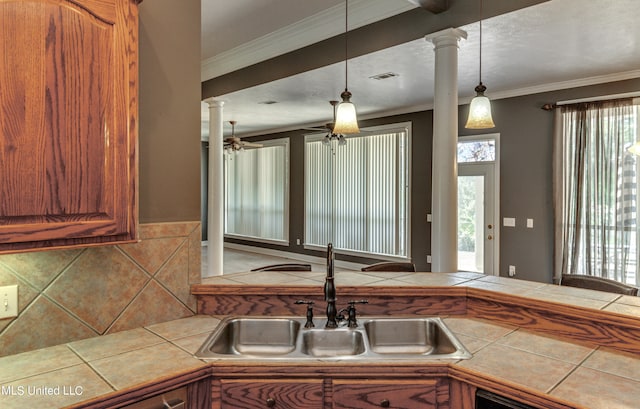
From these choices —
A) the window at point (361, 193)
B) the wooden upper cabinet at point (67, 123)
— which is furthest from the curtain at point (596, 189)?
the wooden upper cabinet at point (67, 123)

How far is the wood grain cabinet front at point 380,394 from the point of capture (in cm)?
143

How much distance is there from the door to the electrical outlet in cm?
545

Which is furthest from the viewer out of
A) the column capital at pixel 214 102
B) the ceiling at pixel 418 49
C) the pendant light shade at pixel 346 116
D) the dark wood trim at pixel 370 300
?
the column capital at pixel 214 102

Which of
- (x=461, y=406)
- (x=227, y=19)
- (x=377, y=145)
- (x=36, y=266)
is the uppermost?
(x=227, y=19)

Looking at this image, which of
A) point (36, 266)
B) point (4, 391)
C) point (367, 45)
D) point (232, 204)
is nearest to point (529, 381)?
point (4, 391)

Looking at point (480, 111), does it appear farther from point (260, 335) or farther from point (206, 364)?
point (206, 364)

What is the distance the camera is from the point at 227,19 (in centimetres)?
406

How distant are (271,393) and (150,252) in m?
0.85

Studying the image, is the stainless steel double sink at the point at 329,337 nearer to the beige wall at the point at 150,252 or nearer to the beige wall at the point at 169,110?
the beige wall at the point at 150,252

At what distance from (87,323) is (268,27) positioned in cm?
354

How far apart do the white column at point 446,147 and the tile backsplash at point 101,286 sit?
2.03 m

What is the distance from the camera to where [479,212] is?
19.2 ft

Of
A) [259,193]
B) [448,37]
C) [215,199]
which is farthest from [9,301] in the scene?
[259,193]

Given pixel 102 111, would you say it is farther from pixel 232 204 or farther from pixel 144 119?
pixel 232 204
